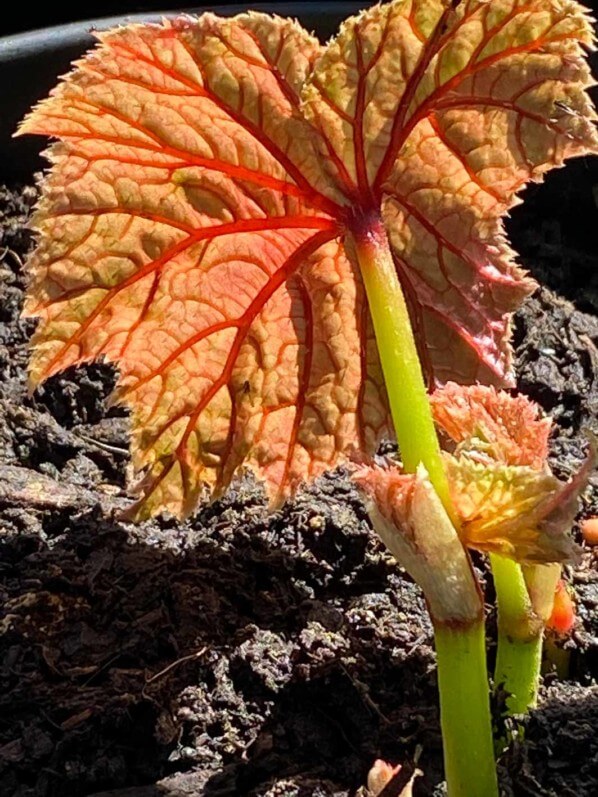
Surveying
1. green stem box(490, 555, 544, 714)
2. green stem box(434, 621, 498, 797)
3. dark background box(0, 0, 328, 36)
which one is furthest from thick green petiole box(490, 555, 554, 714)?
dark background box(0, 0, 328, 36)

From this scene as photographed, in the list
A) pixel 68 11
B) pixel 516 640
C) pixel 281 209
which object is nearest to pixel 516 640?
pixel 516 640

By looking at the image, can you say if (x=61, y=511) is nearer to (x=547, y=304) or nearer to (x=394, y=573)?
(x=394, y=573)

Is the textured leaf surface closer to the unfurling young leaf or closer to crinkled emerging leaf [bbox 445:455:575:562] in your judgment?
the unfurling young leaf

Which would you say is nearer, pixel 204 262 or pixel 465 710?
pixel 465 710

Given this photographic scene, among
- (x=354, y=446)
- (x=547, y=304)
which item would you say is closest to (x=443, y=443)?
(x=354, y=446)

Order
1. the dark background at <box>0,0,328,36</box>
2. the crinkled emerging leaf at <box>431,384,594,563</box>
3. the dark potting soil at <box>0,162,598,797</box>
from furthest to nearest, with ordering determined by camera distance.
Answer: the dark background at <box>0,0,328,36</box>, the dark potting soil at <box>0,162,598,797</box>, the crinkled emerging leaf at <box>431,384,594,563</box>

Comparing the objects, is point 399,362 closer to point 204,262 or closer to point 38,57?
point 204,262
